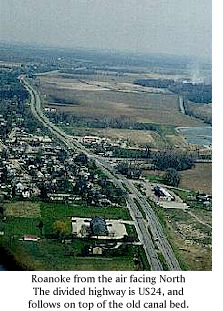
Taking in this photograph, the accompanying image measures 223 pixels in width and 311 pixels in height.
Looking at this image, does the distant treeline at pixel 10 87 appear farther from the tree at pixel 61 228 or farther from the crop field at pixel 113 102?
the tree at pixel 61 228

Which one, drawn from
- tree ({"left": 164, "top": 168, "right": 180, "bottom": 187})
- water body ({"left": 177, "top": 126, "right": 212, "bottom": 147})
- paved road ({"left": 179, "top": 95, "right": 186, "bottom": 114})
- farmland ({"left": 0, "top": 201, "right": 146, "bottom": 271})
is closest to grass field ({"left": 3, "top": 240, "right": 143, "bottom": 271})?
farmland ({"left": 0, "top": 201, "right": 146, "bottom": 271})

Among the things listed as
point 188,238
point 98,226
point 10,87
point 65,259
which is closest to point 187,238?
point 188,238

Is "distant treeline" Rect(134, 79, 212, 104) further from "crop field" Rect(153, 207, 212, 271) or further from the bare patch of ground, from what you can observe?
the bare patch of ground

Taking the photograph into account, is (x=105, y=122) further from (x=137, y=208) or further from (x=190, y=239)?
(x=190, y=239)
